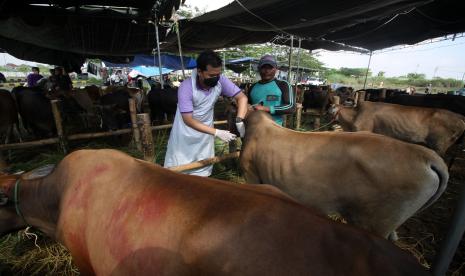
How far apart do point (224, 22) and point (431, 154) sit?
6.03 meters

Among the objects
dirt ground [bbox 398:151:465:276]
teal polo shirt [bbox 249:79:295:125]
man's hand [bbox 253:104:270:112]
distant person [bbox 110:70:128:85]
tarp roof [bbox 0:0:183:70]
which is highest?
tarp roof [bbox 0:0:183:70]

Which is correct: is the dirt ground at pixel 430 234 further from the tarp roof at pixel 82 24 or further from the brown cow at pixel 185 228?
the tarp roof at pixel 82 24

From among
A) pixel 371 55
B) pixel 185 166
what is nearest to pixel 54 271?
pixel 185 166

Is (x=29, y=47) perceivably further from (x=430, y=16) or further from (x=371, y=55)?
(x=371, y=55)

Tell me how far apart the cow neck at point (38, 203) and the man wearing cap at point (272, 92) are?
2.31 metres

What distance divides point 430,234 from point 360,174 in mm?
1765

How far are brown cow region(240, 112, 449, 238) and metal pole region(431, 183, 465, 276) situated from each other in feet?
2.11

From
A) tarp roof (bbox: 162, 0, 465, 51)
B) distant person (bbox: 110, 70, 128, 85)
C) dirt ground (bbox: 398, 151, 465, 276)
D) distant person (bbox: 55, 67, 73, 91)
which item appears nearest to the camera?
dirt ground (bbox: 398, 151, 465, 276)

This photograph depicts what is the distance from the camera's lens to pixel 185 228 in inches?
47.7

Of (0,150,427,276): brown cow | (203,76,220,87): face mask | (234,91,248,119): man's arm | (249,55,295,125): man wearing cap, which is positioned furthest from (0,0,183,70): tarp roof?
(0,150,427,276): brown cow

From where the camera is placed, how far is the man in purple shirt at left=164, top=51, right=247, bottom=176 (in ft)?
8.66

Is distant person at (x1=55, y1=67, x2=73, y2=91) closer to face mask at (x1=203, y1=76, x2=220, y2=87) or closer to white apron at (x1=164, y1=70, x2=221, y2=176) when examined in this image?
white apron at (x1=164, y1=70, x2=221, y2=176)

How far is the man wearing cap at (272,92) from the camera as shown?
10.9ft

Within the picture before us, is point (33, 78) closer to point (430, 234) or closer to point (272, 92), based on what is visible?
point (272, 92)
